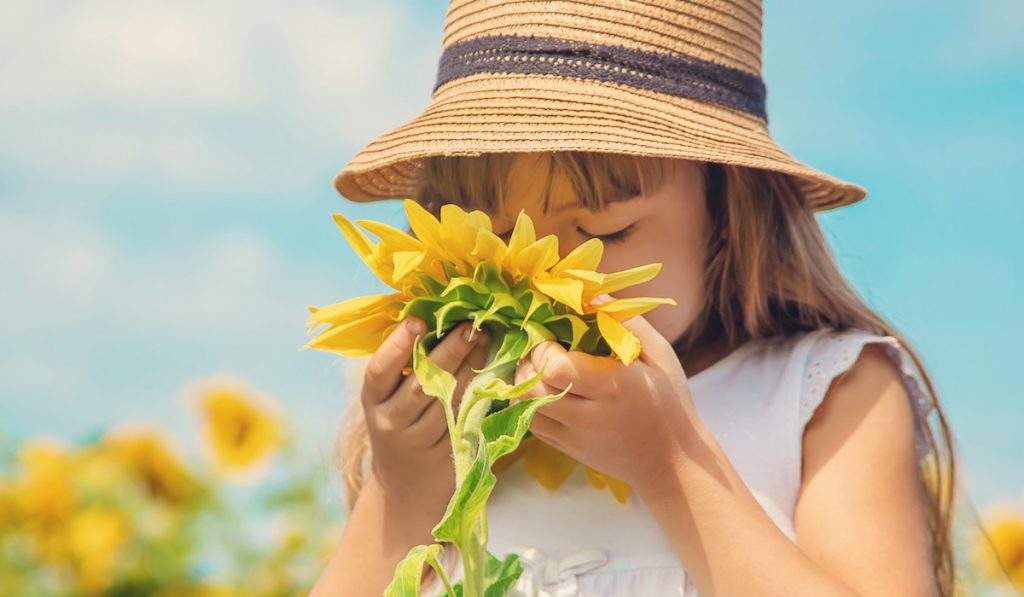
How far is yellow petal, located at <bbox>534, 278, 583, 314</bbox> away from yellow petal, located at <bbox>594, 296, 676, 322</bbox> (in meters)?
0.02

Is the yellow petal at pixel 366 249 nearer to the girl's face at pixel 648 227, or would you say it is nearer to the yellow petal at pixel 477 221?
the yellow petal at pixel 477 221

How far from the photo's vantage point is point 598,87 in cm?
109

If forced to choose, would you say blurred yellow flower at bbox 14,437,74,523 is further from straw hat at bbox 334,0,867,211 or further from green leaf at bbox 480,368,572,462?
green leaf at bbox 480,368,572,462

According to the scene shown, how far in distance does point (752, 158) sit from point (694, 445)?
0.98 feet

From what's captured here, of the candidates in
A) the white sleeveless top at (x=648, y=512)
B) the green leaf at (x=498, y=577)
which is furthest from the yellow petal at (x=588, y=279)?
the white sleeveless top at (x=648, y=512)

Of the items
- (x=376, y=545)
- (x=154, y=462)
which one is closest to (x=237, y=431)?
(x=154, y=462)

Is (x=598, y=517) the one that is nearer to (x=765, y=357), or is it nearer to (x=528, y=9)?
(x=765, y=357)

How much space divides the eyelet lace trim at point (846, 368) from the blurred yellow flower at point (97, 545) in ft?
4.36

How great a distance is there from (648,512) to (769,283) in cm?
32

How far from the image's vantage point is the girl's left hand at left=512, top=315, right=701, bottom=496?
33.9 inches

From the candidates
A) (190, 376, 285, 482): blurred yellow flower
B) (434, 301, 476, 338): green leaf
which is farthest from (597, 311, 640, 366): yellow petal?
(190, 376, 285, 482): blurred yellow flower

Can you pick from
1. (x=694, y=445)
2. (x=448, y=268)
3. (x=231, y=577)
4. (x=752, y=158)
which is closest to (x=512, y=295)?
(x=448, y=268)

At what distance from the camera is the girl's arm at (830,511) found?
3.17ft

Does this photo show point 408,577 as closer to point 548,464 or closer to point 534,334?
point 534,334
